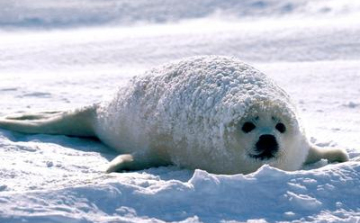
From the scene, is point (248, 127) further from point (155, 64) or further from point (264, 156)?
point (155, 64)

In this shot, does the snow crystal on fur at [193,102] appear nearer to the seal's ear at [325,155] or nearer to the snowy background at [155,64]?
the snowy background at [155,64]

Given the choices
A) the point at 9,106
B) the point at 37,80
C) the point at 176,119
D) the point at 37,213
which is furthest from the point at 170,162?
the point at 37,80

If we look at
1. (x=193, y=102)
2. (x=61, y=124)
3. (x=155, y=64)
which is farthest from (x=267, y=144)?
(x=155, y=64)

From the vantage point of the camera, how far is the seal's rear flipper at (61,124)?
4996 mm

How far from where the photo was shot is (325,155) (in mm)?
4367

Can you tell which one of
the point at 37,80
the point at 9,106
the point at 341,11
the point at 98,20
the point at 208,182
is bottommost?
the point at 208,182

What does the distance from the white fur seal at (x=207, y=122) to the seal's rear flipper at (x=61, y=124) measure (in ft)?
0.63

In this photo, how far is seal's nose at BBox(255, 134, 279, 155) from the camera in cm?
384

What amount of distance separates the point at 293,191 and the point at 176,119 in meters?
1.27

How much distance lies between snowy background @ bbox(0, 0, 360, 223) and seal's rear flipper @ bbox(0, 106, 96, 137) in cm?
13

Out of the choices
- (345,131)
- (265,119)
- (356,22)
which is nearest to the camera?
(265,119)

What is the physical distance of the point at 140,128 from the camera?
4520 mm

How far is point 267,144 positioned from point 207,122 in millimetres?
367

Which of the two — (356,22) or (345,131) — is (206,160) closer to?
(345,131)
